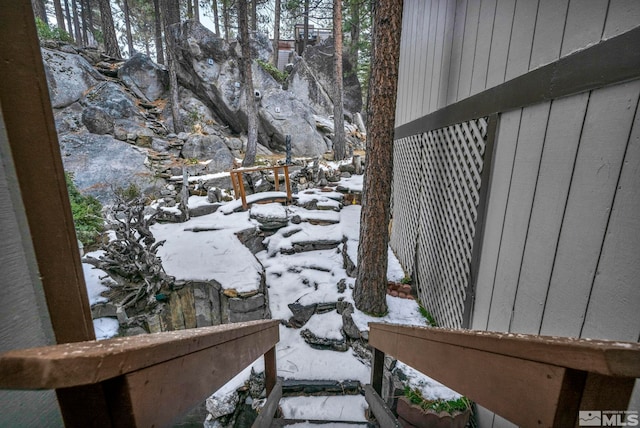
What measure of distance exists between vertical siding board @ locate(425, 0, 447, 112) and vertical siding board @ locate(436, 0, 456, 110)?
0.25 ft

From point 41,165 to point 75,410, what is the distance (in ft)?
1.74

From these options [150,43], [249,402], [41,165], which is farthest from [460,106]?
[150,43]

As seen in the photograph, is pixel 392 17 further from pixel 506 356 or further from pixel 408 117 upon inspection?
pixel 506 356

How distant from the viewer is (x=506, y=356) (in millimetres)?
616

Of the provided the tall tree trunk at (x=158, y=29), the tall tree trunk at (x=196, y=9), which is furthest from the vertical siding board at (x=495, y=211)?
the tall tree trunk at (x=196, y=9)

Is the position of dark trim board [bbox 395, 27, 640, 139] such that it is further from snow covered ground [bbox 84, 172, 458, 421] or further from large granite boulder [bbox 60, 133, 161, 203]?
large granite boulder [bbox 60, 133, 161, 203]

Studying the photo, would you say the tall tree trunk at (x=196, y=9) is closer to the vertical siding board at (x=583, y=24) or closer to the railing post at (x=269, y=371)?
the vertical siding board at (x=583, y=24)

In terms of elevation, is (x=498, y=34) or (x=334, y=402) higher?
(x=498, y=34)

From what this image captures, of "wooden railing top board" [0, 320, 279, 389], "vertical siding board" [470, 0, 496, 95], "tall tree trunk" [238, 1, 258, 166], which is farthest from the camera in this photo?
"tall tree trunk" [238, 1, 258, 166]

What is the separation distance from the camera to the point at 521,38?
69.9 inches

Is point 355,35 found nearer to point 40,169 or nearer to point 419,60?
point 419,60

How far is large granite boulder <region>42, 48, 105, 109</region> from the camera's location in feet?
35.1

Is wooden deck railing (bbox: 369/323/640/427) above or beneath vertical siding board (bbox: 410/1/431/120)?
beneath

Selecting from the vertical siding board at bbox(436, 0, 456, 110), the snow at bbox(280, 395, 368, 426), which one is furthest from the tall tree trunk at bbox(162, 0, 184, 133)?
the snow at bbox(280, 395, 368, 426)
